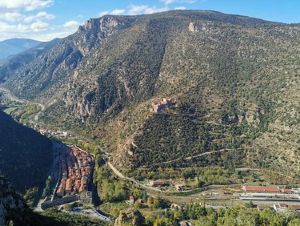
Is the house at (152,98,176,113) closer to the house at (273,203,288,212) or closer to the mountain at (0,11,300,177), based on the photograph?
the mountain at (0,11,300,177)

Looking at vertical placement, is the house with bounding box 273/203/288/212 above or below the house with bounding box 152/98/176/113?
below

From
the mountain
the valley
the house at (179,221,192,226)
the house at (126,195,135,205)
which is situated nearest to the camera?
the house at (179,221,192,226)

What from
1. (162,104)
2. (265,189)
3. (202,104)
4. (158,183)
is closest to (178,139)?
(162,104)

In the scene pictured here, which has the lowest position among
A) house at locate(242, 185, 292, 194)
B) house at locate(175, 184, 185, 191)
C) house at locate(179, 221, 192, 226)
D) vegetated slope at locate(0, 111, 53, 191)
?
house at locate(179, 221, 192, 226)

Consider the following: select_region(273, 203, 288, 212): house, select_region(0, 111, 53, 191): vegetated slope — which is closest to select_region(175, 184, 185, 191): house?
Answer: select_region(273, 203, 288, 212): house

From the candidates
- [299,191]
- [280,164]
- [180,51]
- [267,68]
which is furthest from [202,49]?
[299,191]

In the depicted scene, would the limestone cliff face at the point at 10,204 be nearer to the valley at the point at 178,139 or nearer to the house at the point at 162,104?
the valley at the point at 178,139

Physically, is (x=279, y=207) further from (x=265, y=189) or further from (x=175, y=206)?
(x=175, y=206)

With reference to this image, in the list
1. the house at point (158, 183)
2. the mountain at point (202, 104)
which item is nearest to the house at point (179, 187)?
the house at point (158, 183)
